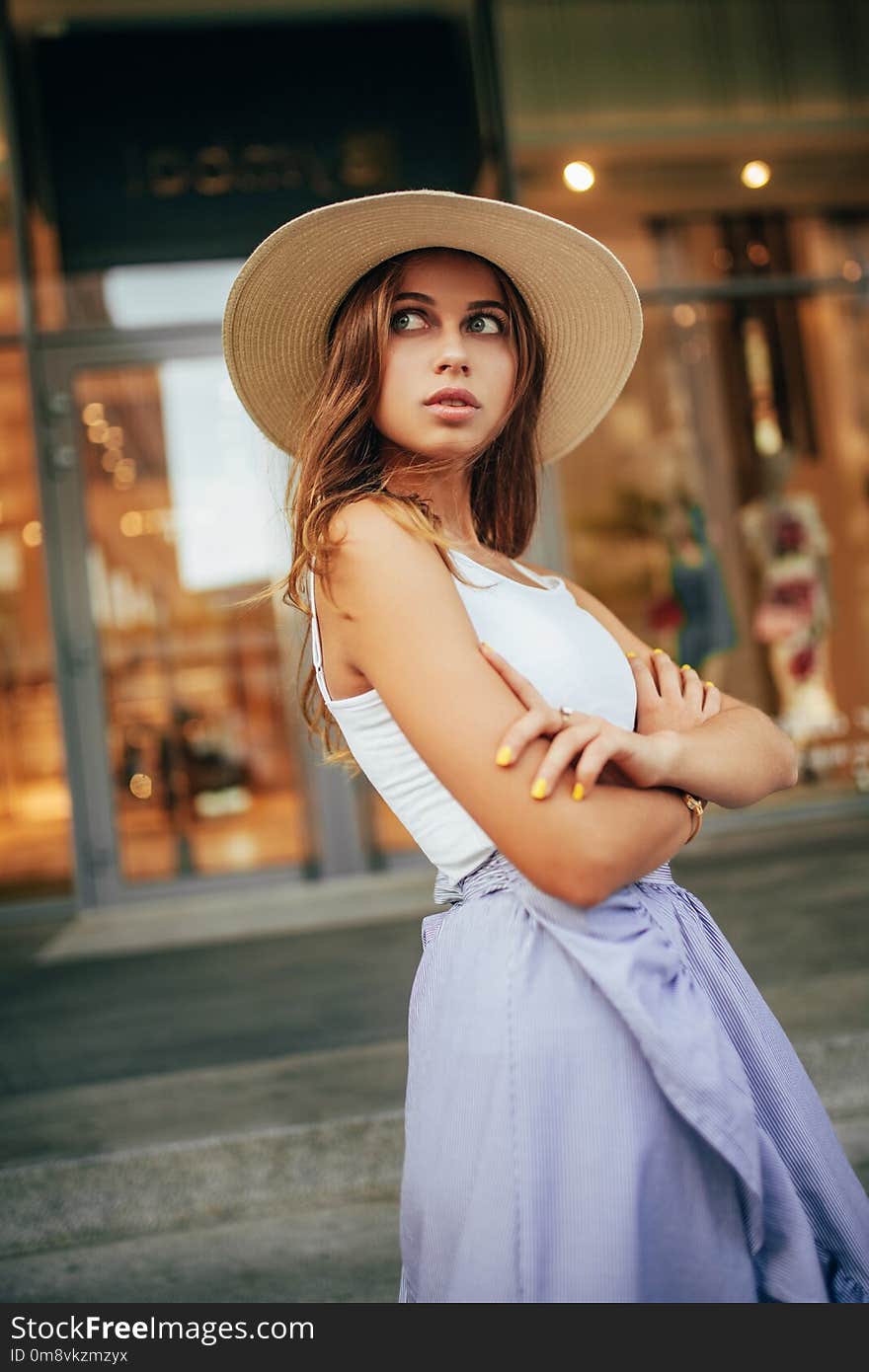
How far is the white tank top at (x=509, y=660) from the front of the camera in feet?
3.98

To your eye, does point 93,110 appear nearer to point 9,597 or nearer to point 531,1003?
point 9,597

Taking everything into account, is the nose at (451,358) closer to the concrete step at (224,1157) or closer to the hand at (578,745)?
the hand at (578,745)

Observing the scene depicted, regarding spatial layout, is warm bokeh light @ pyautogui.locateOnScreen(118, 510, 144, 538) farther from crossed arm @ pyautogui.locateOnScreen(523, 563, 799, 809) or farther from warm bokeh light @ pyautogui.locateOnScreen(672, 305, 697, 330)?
crossed arm @ pyautogui.locateOnScreen(523, 563, 799, 809)

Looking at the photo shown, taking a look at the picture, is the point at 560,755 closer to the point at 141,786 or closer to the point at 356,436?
the point at 356,436

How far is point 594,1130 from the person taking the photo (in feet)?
3.75

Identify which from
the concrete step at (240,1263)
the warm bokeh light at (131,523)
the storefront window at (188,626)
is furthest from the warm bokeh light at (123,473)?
the concrete step at (240,1263)

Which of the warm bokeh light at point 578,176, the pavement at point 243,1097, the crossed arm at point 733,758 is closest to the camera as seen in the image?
the crossed arm at point 733,758

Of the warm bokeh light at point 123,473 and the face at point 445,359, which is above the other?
the warm bokeh light at point 123,473

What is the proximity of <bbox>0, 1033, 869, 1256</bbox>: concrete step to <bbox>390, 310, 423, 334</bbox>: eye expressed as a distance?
2.01m

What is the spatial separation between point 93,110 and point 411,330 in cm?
558

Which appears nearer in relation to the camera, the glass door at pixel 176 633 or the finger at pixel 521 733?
the finger at pixel 521 733

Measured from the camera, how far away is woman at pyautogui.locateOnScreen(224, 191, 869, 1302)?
1.12 meters

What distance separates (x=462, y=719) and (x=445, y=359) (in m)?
0.42

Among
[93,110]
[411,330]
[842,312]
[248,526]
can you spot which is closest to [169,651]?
[248,526]
